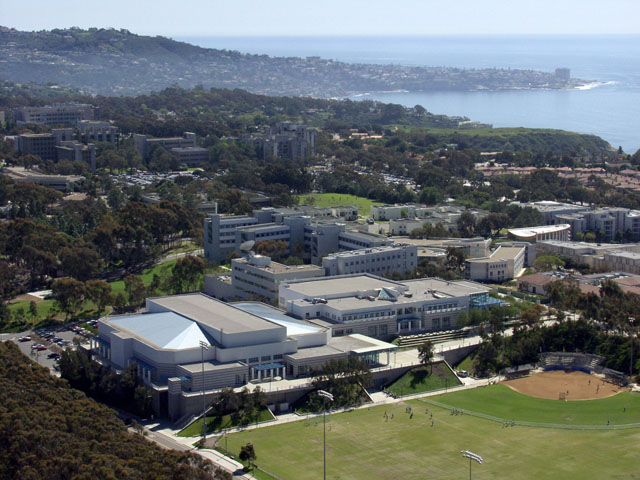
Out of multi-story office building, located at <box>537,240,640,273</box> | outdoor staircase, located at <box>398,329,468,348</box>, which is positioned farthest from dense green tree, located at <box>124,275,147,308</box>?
multi-story office building, located at <box>537,240,640,273</box>

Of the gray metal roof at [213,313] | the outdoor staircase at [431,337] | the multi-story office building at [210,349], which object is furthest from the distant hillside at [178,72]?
the multi-story office building at [210,349]

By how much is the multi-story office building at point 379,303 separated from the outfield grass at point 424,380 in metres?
3.18

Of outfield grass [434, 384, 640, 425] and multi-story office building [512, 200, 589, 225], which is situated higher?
multi-story office building [512, 200, 589, 225]

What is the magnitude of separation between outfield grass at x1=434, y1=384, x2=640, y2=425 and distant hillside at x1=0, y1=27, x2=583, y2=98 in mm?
137657

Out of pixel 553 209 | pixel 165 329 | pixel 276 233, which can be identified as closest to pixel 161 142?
pixel 553 209

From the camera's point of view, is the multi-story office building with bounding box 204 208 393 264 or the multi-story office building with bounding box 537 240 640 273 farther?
the multi-story office building with bounding box 204 208 393 264

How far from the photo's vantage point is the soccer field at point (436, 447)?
24500 millimetres

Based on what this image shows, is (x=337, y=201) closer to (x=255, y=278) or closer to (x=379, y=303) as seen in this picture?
(x=255, y=278)

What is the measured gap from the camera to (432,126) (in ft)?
367

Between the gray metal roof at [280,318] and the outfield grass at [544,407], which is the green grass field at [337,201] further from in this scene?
the outfield grass at [544,407]

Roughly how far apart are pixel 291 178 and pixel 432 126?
4793 centimetres

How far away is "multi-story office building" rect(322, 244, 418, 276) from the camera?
133ft

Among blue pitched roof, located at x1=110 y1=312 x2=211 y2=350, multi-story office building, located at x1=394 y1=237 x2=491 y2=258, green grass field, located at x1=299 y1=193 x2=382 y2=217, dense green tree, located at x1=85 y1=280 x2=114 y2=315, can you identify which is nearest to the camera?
blue pitched roof, located at x1=110 y1=312 x2=211 y2=350

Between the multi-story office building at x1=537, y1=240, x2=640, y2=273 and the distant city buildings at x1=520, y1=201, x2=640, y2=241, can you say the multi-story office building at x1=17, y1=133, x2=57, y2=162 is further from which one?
the multi-story office building at x1=537, y1=240, x2=640, y2=273
